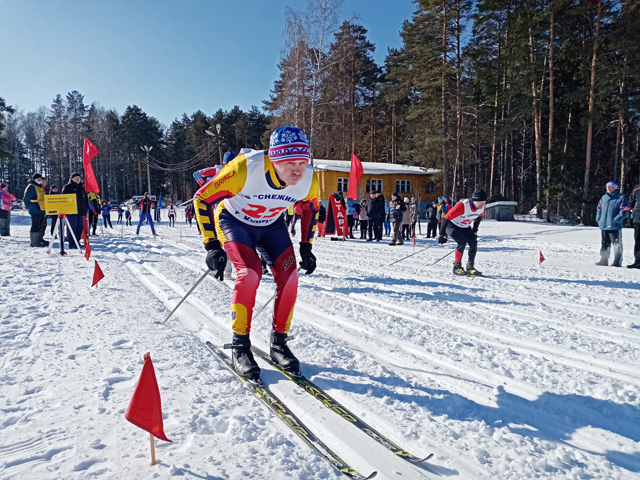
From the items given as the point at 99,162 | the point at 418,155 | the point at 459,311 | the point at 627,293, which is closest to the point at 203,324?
the point at 459,311

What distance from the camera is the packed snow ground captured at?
196 centimetres

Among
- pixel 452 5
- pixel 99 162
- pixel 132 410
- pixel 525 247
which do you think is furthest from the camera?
pixel 99 162

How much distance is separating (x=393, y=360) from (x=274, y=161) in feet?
6.11

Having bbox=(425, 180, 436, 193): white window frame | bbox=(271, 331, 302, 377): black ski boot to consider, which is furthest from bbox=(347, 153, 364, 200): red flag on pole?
bbox=(425, 180, 436, 193): white window frame

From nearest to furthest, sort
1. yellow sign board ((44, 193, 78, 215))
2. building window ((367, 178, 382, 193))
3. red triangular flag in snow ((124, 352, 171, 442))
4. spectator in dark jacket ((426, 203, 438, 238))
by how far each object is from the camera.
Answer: red triangular flag in snow ((124, 352, 171, 442)) < yellow sign board ((44, 193, 78, 215)) < spectator in dark jacket ((426, 203, 438, 238)) < building window ((367, 178, 382, 193))

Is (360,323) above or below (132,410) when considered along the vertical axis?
below

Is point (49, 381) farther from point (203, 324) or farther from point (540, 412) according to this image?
point (540, 412)

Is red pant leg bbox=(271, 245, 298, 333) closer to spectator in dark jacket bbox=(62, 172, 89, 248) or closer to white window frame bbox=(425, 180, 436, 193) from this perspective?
spectator in dark jacket bbox=(62, 172, 89, 248)

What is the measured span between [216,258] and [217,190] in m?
0.52

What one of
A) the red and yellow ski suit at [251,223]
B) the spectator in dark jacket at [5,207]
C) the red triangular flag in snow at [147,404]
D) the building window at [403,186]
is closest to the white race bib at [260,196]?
the red and yellow ski suit at [251,223]

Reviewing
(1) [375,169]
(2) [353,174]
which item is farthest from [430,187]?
(2) [353,174]

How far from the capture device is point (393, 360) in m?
3.29

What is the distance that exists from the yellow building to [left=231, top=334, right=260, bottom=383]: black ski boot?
26685mm

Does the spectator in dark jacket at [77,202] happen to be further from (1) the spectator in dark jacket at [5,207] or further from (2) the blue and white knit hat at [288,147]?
(2) the blue and white knit hat at [288,147]
